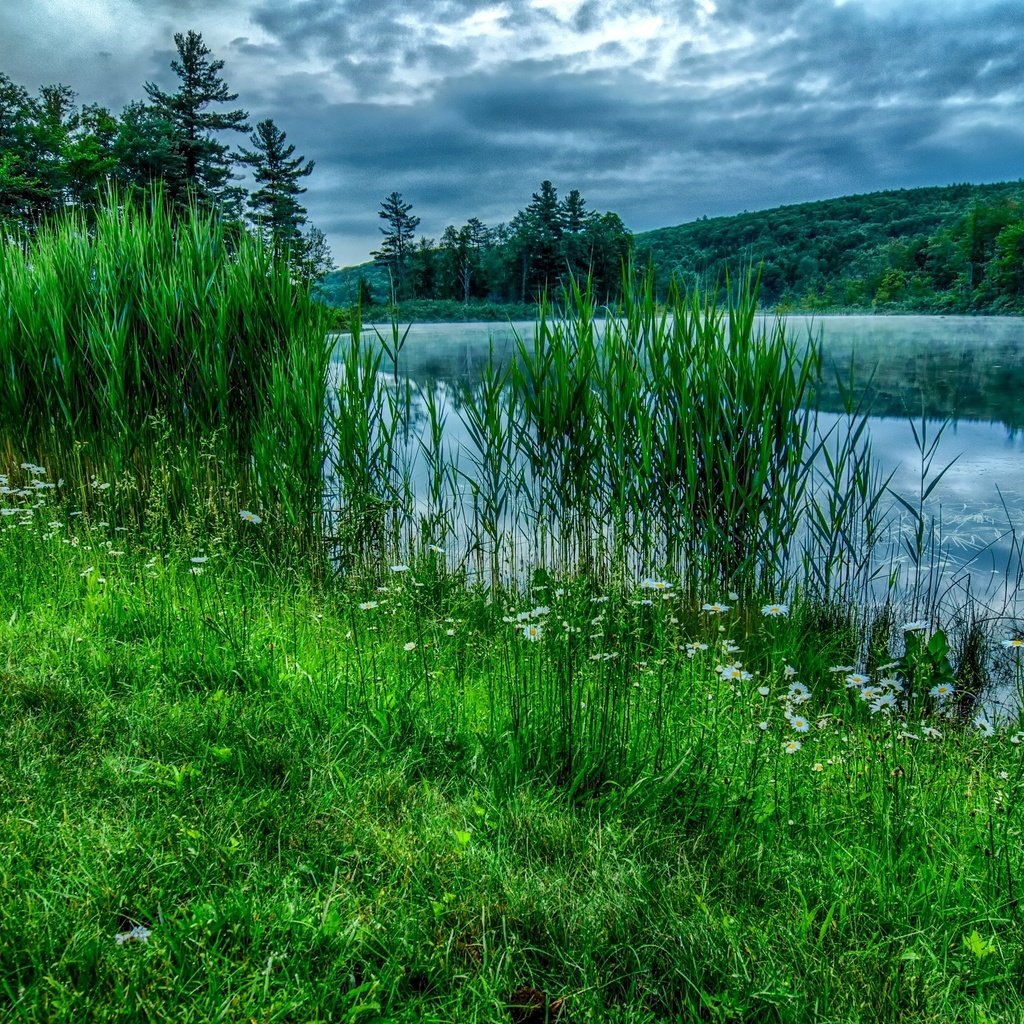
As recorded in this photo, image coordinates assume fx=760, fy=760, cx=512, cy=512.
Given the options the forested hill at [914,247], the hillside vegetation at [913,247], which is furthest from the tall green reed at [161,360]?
the forested hill at [914,247]

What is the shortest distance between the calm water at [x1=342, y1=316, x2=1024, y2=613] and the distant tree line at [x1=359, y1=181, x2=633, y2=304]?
559mm

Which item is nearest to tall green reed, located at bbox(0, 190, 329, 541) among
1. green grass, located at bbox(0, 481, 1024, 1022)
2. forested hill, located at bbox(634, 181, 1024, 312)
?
green grass, located at bbox(0, 481, 1024, 1022)

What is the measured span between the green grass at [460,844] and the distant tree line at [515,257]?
264cm

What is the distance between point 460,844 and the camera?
68.2 inches

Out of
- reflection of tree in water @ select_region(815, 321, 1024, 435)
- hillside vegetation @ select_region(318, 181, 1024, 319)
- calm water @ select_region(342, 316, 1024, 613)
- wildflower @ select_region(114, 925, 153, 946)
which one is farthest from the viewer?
hillside vegetation @ select_region(318, 181, 1024, 319)

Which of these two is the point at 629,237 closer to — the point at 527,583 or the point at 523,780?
the point at 527,583

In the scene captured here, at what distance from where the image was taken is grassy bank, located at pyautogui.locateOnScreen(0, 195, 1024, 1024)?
4.67 feet

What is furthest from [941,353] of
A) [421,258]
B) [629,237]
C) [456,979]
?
[421,258]

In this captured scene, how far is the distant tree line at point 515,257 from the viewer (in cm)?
469

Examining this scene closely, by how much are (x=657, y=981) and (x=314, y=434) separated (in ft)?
12.5

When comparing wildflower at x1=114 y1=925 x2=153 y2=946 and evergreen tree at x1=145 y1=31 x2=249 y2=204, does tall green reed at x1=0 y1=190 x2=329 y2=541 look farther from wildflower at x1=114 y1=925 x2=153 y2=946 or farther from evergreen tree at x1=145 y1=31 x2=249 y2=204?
evergreen tree at x1=145 y1=31 x2=249 y2=204

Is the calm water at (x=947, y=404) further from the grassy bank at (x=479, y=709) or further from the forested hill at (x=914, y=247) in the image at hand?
the forested hill at (x=914, y=247)

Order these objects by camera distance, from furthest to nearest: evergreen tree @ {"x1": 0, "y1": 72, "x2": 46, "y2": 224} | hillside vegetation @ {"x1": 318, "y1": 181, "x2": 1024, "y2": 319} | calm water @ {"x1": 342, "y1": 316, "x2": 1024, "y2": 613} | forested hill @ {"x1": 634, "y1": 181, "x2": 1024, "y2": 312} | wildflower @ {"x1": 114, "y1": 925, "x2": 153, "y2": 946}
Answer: evergreen tree @ {"x1": 0, "y1": 72, "x2": 46, "y2": 224}
forested hill @ {"x1": 634, "y1": 181, "x2": 1024, "y2": 312}
hillside vegetation @ {"x1": 318, "y1": 181, "x2": 1024, "y2": 319}
calm water @ {"x1": 342, "y1": 316, "x2": 1024, "y2": 613}
wildflower @ {"x1": 114, "y1": 925, "x2": 153, "y2": 946}

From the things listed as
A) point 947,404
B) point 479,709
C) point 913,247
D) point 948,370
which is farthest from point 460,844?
point 913,247
